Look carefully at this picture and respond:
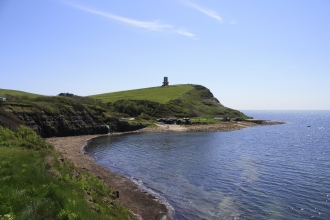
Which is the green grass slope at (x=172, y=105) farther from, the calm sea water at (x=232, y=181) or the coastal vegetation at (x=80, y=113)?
the calm sea water at (x=232, y=181)

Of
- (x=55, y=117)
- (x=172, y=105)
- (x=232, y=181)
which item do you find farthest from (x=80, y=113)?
(x=172, y=105)

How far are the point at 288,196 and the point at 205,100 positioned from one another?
16058cm

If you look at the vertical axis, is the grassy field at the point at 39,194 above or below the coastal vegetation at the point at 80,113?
below

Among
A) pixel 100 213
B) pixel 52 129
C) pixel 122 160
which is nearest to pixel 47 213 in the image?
pixel 100 213

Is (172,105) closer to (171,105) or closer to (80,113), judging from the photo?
(171,105)

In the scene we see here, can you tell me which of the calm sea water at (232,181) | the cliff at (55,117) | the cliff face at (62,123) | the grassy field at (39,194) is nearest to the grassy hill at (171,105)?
the cliff face at (62,123)

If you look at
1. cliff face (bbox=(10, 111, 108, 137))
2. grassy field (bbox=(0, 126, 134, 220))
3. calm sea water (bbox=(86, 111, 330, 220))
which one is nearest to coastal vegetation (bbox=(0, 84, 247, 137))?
cliff face (bbox=(10, 111, 108, 137))

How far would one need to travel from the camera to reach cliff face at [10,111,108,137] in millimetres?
64875

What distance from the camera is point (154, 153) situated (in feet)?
166

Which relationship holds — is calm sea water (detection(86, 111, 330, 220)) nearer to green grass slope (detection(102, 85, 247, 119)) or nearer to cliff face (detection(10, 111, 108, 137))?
cliff face (detection(10, 111, 108, 137))

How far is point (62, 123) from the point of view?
74188mm

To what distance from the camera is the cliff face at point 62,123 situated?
64875mm

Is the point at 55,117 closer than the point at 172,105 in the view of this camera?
Yes

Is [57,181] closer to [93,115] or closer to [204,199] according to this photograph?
[204,199]
